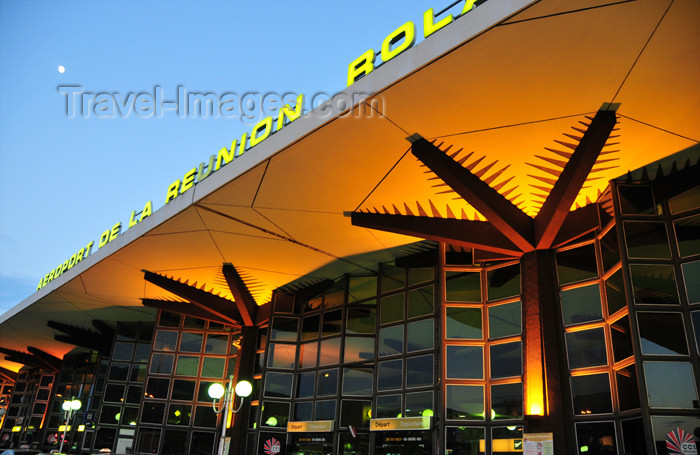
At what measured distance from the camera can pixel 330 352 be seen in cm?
1978

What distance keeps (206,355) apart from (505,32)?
2091 cm

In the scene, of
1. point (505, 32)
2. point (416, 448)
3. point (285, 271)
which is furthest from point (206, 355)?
point (505, 32)

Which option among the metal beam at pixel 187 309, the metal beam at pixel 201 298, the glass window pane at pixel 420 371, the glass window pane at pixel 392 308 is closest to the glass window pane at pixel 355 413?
the glass window pane at pixel 420 371

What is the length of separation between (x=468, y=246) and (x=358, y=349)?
6.29 meters

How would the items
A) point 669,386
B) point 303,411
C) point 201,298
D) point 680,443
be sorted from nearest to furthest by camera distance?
point 680,443 < point 669,386 < point 303,411 < point 201,298

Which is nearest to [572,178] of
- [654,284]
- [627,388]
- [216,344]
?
[654,284]

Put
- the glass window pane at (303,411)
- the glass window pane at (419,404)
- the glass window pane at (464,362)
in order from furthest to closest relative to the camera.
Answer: the glass window pane at (303,411), the glass window pane at (419,404), the glass window pane at (464,362)

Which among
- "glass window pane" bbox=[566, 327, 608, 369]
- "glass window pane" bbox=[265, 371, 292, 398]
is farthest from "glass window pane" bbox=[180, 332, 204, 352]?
"glass window pane" bbox=[566, 327, 608, 369]

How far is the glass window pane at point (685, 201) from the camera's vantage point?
12203mm

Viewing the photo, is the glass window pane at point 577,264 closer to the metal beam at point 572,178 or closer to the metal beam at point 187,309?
the metal beam at point 572,178

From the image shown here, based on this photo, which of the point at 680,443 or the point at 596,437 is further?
the point at 596,437

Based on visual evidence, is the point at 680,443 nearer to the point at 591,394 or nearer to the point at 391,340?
the point at 591,394

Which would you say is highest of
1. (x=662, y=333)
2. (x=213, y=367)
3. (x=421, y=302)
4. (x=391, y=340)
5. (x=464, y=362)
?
(x=421, y=302)

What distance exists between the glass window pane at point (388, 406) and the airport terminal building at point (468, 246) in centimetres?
7
